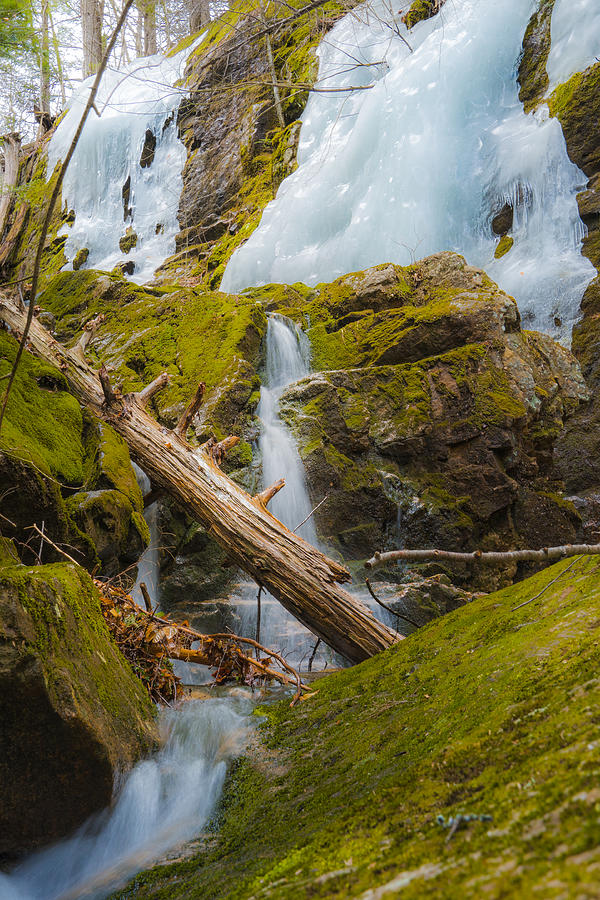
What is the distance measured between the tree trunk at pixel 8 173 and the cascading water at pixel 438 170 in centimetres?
552

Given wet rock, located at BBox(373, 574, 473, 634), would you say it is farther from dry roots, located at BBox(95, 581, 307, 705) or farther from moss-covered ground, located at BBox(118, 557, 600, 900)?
moss-covered ground, located at BBox(118, 557, 600, 900)

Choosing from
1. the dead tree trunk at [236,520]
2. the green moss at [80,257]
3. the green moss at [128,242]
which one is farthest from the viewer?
the green moss at [80,257]

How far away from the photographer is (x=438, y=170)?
11.7 metres

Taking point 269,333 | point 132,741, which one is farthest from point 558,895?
point 269,333

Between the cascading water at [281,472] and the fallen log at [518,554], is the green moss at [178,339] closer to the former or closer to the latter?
the cascading water at [281,472]

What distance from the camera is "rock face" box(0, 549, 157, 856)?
1.85 metres

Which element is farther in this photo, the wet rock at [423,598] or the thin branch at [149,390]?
the thin branch at [149,390]

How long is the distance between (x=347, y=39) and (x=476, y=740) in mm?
15352

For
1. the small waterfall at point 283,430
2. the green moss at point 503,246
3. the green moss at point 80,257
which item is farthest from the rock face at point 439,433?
the green moss at point 80,257

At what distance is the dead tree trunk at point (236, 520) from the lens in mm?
3768

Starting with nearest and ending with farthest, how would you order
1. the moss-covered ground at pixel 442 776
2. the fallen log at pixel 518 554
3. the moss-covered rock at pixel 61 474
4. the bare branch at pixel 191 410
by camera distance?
1. the moss-covered ground at pixel 442 776
2. the fallen log at pixel 518 554
3. the moss-covered rock at pixel 61 474
4. the bare branch at pixel 191 410

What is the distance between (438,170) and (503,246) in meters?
2.24

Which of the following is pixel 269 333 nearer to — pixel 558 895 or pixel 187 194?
pixel 558 895

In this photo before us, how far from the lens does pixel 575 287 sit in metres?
9.85
